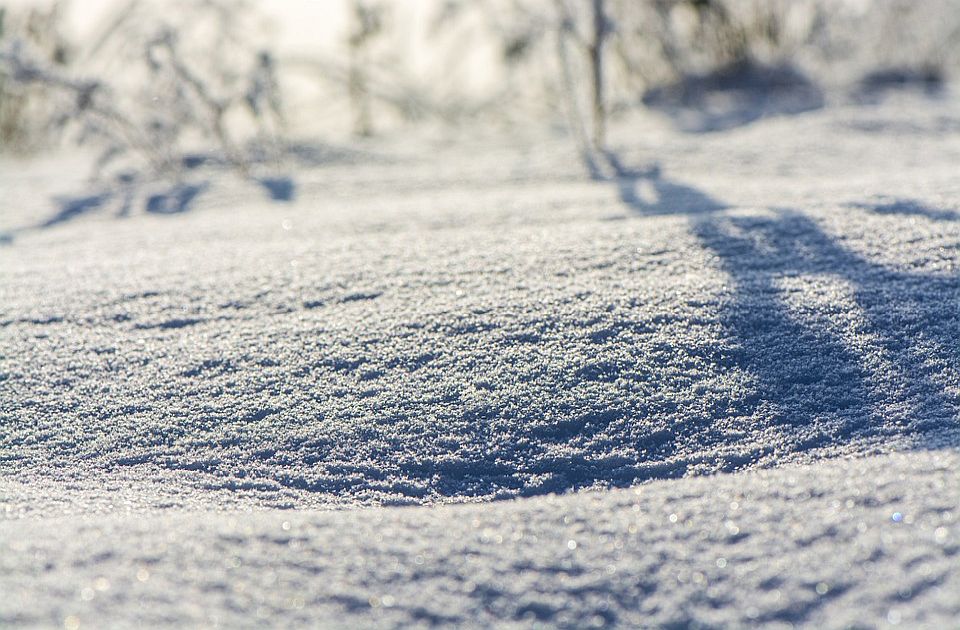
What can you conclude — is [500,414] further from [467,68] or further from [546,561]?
[467,68]

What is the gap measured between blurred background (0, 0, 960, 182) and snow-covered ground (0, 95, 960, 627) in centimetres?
117

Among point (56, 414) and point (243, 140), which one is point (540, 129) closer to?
point (243, 140)

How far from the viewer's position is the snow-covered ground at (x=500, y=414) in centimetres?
84

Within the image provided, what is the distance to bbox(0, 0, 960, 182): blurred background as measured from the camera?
10.0 ft

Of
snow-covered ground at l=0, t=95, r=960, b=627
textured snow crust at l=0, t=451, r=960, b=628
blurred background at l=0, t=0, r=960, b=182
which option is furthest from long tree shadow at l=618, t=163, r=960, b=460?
blurred background at l=0, t=0, r=960, b=182

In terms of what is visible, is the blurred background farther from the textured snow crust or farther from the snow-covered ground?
the textured snow crust

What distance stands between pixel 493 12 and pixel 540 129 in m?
0.68

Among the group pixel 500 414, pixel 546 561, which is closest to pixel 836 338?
pixel 500 414

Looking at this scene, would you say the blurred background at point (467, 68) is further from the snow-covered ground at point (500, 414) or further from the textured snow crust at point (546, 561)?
the textured snow crust at point (546, 561)

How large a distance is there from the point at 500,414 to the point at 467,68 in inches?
134

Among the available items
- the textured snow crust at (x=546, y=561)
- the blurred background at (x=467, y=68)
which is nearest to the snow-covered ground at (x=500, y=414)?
the textured snow crust at (x=546, y=561)

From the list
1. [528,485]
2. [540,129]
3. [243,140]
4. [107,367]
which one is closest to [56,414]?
[107,367]

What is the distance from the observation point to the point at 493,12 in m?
3.81

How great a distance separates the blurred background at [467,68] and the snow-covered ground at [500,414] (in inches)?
46.0
